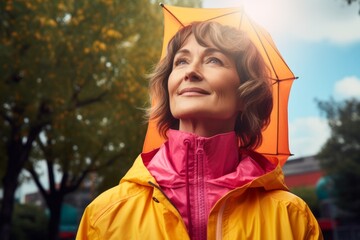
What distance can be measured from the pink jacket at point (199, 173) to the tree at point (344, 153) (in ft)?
100.0

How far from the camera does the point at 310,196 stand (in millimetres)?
38031

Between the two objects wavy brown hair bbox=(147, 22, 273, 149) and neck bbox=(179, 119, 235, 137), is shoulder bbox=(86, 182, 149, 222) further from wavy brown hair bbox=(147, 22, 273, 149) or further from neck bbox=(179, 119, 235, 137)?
wavy brown hair bbox=(147, 22, 273, 149)

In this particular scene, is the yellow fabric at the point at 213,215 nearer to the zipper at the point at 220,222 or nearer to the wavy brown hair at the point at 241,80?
the zipper at the point at 220,222

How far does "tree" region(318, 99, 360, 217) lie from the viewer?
31656 mm

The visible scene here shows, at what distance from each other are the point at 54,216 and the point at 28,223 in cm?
1549

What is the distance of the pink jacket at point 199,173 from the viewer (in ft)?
7.81

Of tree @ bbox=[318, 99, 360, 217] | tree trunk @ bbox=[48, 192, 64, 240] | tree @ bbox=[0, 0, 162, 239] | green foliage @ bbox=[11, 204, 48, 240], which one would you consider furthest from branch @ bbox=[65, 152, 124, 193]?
tree @ bbox=[318, 99, 360, 217]

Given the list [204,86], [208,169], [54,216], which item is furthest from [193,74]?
[54,216]

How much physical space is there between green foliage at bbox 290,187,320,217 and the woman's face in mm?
35977

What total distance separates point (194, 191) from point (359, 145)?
32.5 meters

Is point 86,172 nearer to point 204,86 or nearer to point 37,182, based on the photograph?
point 37,182

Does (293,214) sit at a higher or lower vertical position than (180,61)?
lower

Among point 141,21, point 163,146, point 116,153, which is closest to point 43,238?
point 116,153

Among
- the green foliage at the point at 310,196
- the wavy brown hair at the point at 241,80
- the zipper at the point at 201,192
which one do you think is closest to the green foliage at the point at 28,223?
the green foliage at the point at 310,196
